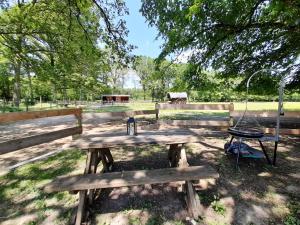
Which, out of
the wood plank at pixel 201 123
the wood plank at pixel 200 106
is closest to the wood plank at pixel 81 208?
the wood plank at pixel 201 123

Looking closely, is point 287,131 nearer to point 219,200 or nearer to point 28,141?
point 219,200

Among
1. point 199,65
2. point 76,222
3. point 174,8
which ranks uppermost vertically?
point 174,8

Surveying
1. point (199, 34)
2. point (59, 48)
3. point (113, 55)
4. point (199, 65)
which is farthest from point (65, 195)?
point (59, 48)

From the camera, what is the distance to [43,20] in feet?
27.0

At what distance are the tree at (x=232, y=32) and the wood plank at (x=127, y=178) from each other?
3498 millimetres

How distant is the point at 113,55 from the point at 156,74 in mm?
1777

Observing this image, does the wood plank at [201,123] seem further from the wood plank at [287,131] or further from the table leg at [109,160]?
the table leg at [109,160]

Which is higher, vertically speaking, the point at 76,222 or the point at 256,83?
the point at 256,83

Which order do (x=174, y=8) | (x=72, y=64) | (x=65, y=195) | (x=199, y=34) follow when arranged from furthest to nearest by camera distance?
(x=72, y=64) < (x=199, y=34) < (x=174, y=8) < (x=65, y=195)

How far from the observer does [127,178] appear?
2914 mm

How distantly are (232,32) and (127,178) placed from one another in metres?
6.27

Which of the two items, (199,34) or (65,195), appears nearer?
(65,195)

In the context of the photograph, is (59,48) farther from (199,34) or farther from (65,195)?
(65,195)

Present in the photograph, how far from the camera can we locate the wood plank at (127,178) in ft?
8.90
